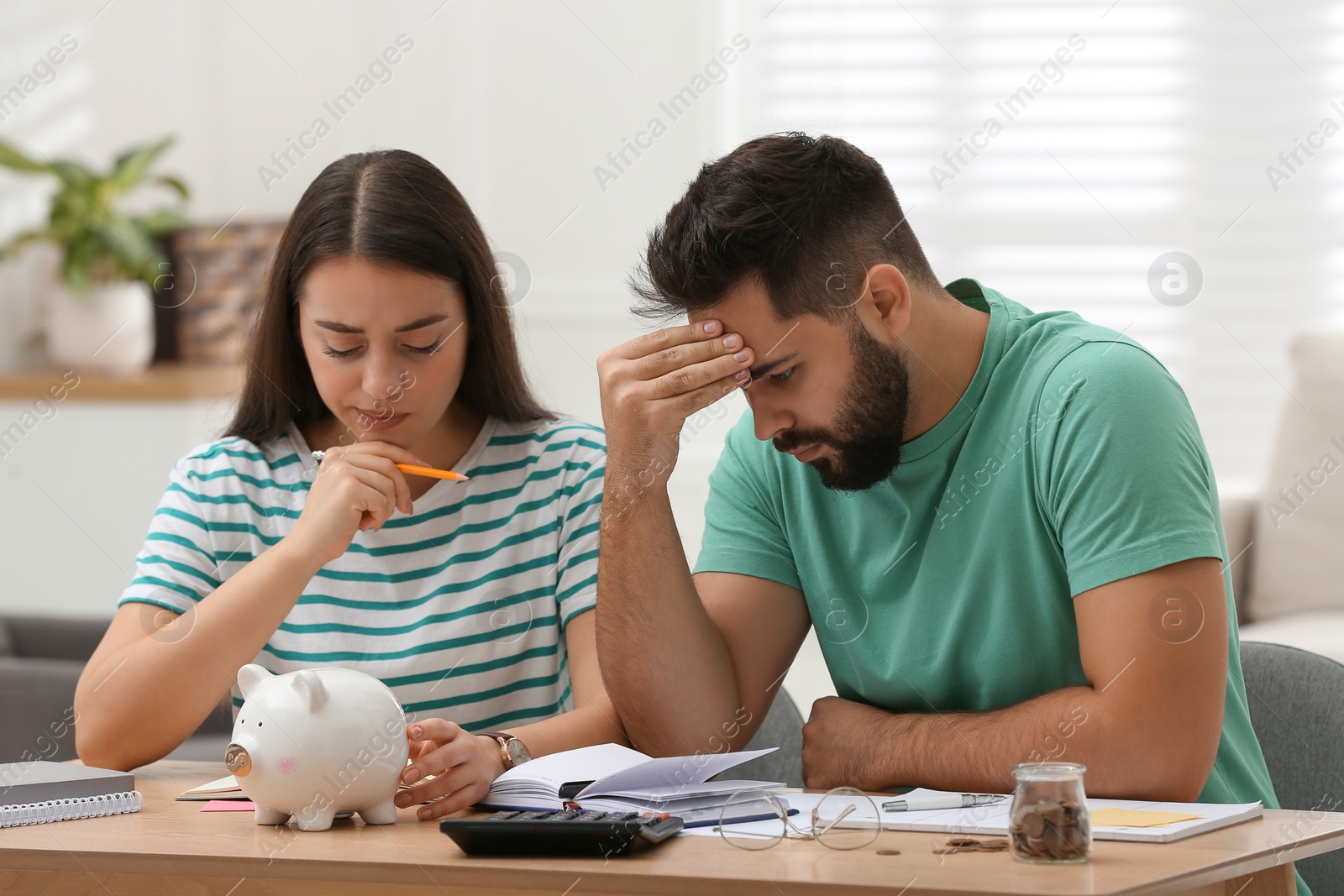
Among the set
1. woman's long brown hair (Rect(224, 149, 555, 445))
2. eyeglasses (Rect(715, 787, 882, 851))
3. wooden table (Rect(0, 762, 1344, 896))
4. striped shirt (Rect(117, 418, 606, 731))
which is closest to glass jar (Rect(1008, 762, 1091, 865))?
wooden table (Rect(0, 762, 1344, 896))

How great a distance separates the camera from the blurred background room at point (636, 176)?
3.18 metres

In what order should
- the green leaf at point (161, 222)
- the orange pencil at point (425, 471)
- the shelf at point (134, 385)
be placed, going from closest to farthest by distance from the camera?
1. the orange pencil at point (425, 471)
2. the shelf at point (134, 385)
3. the green leaf at point (161, 222)

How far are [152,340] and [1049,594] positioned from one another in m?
3.38

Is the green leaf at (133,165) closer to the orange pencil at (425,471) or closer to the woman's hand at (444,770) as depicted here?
the orange pencil at (425,471)

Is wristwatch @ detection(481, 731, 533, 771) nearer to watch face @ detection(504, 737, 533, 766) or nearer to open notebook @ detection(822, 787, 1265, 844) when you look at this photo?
watch face @ detection(504, 737, 533, 766)

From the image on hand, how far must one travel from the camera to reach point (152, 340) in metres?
4.06

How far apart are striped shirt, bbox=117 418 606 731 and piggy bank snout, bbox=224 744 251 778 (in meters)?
0.46

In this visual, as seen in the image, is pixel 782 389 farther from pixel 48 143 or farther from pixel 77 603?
pixel 48 143

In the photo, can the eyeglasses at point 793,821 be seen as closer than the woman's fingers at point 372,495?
Yes

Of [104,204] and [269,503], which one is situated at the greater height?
[104,204]

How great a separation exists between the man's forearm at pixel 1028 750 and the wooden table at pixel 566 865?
0.10 m

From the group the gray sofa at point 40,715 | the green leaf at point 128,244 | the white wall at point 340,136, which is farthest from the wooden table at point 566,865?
the green leaf at point 128,244

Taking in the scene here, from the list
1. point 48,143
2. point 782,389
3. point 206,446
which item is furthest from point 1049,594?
point 48,143

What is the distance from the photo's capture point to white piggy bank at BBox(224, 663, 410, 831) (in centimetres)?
111
